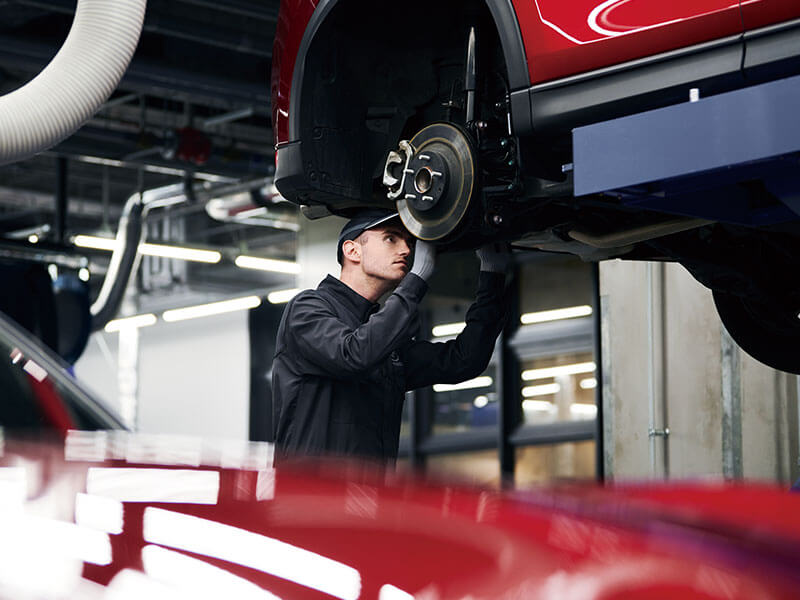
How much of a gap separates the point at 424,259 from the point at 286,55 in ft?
2.65

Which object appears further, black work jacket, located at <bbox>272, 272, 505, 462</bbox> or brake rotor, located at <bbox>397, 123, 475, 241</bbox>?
black work jacket, located at <bbox>272, 272, 505, 462</bbox>

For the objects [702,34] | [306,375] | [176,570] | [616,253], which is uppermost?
[702,34]

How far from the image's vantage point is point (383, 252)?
12.3ft

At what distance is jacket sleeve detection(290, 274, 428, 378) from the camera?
3.44m

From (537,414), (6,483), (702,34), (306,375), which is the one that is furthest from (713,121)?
(537,414)

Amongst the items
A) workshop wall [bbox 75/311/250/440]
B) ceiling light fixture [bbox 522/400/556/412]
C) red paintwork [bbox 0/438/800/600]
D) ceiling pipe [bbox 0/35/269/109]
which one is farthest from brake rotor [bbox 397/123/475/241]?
workshop wall [bbox 75/311/250/440]

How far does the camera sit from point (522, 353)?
10797 mm

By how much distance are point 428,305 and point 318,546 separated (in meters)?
10.0

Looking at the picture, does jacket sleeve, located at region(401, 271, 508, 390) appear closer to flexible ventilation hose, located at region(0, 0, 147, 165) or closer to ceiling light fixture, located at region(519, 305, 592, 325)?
flexible ventilation hose, located at region(0, 0, 147, 165)

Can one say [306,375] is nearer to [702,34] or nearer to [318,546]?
[702,34]

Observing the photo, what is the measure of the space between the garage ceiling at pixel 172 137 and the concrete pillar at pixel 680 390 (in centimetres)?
341

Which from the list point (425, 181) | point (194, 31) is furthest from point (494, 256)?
point (194, 31)

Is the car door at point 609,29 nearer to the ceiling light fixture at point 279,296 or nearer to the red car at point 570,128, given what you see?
the red car at point 570,128

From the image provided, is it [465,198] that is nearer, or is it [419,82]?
[465,198]
